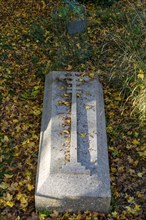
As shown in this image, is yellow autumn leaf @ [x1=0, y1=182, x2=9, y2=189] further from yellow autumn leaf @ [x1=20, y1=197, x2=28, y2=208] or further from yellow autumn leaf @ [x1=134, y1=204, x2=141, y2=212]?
yellow autumn leaf @ [x1=134, y1=204, x2=141, y2=212]

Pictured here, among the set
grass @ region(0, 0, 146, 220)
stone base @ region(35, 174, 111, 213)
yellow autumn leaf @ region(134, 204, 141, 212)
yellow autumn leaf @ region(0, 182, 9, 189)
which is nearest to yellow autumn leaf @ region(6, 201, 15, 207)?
grass @ region(0, 0, 146, 220)

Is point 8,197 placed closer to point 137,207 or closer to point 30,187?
point 30,187

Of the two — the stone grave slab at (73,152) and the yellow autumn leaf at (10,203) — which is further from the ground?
the stone grave slab at (73,152)

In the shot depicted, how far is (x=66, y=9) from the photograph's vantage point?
6859mm

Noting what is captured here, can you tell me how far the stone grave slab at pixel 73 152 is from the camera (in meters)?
3.52

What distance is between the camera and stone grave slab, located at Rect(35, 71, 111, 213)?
352 cm

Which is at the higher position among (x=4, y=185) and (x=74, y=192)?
(x=74, y=192)

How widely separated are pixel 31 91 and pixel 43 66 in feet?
2.44

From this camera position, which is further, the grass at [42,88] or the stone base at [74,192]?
the grass at [42,88]

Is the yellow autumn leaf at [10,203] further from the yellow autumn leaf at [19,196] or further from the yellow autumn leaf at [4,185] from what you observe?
the yellow autumn leaf at [4,185]

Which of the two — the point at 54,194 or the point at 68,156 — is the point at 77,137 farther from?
the point at 54,194

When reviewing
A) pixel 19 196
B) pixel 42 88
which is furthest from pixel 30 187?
pixel 42 88

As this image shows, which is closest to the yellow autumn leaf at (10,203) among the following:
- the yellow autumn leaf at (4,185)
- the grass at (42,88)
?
the grass at (42,88)

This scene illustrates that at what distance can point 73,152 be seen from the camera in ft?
12.3
